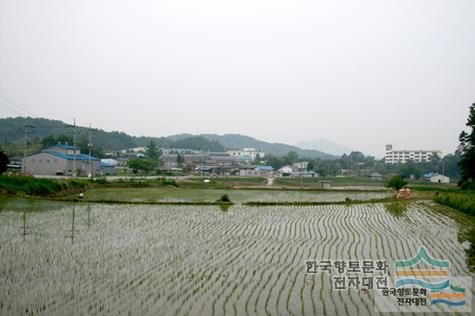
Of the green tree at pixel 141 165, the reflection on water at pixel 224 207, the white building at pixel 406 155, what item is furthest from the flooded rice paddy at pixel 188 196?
the white building at pixel 406 155

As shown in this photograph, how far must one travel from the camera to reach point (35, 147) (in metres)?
63.7

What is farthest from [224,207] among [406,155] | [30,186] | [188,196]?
[406,155]

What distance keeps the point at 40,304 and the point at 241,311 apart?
273 cm

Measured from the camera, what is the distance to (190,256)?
8961 millimetres

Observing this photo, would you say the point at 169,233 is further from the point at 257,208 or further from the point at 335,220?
the point at 257,208

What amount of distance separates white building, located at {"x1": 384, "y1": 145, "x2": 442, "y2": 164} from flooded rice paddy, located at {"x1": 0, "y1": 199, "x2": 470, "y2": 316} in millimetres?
94972

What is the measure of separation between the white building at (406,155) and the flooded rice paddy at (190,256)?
3739 inches

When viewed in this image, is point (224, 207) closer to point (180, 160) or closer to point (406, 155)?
point (180, 160)

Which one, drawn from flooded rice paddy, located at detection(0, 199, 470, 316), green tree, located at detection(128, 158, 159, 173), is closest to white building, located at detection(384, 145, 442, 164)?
green tree, located at detection(128, 158, 159, 173)

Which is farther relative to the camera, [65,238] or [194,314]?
[65,238]

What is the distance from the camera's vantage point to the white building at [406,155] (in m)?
104

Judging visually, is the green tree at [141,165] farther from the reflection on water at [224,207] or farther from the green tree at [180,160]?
the reflection on water at [224,207]

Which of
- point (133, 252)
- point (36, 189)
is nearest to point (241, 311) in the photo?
point (133, 252)

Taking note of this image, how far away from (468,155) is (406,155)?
79343 millimetres
